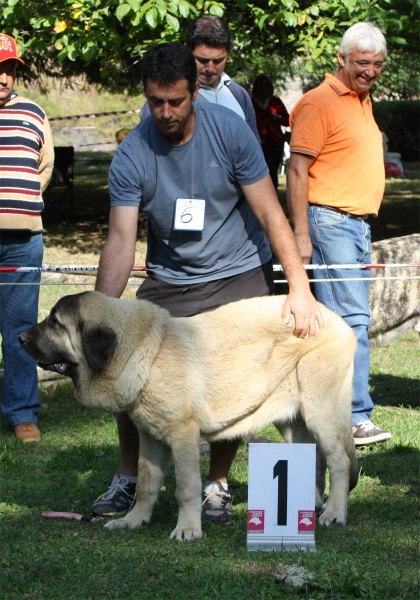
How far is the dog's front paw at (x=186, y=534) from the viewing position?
4.20m

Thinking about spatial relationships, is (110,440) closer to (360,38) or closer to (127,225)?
(127,225)

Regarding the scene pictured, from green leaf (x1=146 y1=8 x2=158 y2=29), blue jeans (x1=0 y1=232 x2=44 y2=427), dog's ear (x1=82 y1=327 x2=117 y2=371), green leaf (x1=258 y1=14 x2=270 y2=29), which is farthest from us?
green leaf (x1=258 y1=14 x2=270 y2=29)

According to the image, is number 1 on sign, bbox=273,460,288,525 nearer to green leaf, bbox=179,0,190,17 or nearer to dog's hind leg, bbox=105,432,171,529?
dog's hind leg, bbox=105,432,171,529

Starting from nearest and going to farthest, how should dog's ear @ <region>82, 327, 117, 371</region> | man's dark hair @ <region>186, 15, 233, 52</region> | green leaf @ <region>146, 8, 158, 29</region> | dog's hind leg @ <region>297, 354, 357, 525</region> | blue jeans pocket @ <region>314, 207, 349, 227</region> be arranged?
dog's ear @ <region>82, 327, 117, 371</region>, dog's hind leg @ <region>297, 354, 357, 525</region>, blue jeans pocket @ <region>314, 207, 349, 227</region>, man's dark hair @ <region>186, 15, 233, 52</region>, green leaf @ <region>146, 8, 158, 29</region>

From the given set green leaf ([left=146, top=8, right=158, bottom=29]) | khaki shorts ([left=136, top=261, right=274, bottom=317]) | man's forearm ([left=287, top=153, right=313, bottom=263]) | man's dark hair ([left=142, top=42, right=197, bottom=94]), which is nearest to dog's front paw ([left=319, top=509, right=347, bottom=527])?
khaki shorts ([left=136, top=261, right=274, bottom=317])

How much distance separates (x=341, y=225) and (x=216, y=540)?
2405mm

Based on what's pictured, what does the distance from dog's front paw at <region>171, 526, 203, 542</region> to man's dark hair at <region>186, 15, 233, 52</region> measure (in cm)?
330

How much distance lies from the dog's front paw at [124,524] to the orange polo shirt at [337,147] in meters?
2.48

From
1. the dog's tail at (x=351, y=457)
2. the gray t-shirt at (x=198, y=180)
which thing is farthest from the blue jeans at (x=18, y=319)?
the dog's tail at (x=351, y=457)

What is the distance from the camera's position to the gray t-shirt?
437 cm

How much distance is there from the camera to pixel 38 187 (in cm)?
614

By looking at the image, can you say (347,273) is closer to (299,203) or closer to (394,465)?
(299,203)

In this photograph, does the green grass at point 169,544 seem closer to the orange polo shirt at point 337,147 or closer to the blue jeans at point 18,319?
the blue jeans at point 18,319

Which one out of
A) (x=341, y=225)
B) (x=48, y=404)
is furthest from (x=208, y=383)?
(x=48, y=404)
